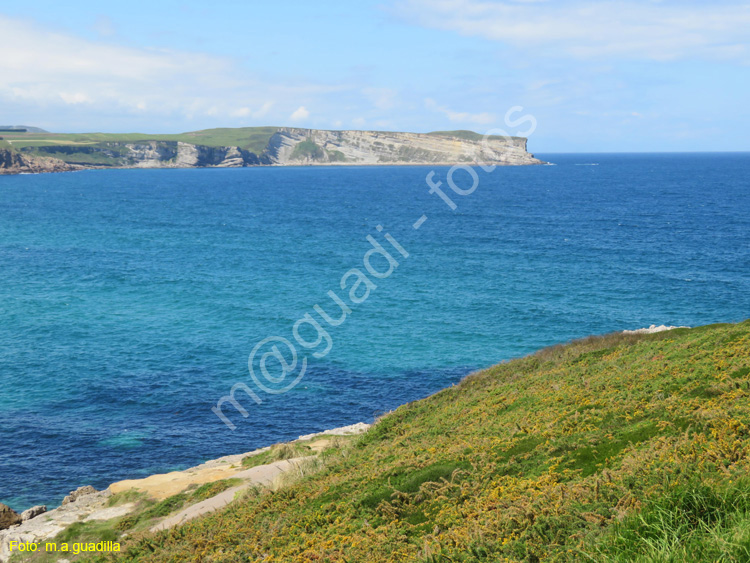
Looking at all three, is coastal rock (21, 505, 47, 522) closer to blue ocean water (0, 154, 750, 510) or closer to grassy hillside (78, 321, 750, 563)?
blue ocean water (0, 154, 750, 510)

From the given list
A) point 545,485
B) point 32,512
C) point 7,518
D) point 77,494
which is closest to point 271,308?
point 77,494

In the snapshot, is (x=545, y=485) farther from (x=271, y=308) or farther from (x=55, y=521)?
(x=271, y=308)

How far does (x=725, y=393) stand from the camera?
1464cm

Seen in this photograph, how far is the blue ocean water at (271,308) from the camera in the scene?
118 ft

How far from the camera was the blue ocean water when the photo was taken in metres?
35.8

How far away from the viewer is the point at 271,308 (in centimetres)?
5862

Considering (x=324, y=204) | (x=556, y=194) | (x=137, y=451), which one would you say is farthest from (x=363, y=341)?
(x=556, y=194)

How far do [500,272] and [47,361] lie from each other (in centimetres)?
4858

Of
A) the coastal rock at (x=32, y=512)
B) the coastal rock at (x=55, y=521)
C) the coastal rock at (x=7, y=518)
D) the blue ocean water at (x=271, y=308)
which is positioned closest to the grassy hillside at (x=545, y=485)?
the coastal rock at (x=55, y=521)

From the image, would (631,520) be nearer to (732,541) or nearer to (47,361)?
(732,541)

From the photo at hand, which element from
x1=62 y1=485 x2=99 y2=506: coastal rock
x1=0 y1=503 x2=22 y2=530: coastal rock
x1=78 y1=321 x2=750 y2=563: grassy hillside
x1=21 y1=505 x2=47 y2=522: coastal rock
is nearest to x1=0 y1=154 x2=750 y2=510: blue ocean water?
x1=62 y1=485 x2=99 y2=506: coastal rock

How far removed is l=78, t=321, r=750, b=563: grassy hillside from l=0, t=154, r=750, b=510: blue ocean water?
17562 millimetres

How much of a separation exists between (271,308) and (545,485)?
48.0 m

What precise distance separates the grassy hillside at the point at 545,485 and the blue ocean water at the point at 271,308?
17.6 m
